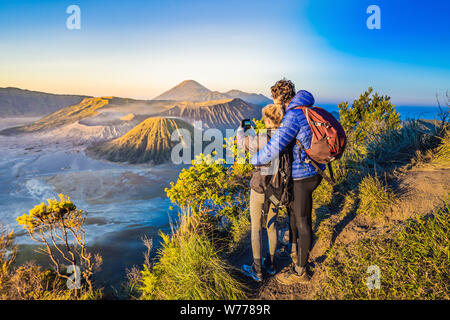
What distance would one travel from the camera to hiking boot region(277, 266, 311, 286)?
7.56 feet

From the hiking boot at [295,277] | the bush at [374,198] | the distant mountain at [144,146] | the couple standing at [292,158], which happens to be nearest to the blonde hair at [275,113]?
the couple standing at [292,158]

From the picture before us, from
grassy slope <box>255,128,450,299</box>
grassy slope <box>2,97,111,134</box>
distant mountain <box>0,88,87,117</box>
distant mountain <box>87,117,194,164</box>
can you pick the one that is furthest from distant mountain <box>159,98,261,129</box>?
grassy slope <box>255,128,450,299</box>

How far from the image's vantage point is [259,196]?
218cm

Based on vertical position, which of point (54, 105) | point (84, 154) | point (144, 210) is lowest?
point (144, 210)

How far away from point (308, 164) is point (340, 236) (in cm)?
141

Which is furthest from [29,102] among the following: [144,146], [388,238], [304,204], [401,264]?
[401,264]

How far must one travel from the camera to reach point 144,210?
1017 inches

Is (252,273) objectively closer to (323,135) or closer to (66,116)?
(323,135)

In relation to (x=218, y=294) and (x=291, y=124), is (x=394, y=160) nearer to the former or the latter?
(x=291, y=124)

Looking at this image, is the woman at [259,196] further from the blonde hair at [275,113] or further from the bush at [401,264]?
the bush at [401,264]

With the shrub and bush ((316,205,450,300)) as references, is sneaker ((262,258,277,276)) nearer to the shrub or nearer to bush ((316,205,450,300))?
bush ((316,205,450,300))

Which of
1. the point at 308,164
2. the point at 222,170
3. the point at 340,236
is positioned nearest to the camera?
the point at 308,164

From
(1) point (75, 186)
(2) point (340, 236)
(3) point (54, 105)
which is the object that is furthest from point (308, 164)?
(3) point (54, 105)

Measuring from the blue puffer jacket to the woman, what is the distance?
0.13 meters
